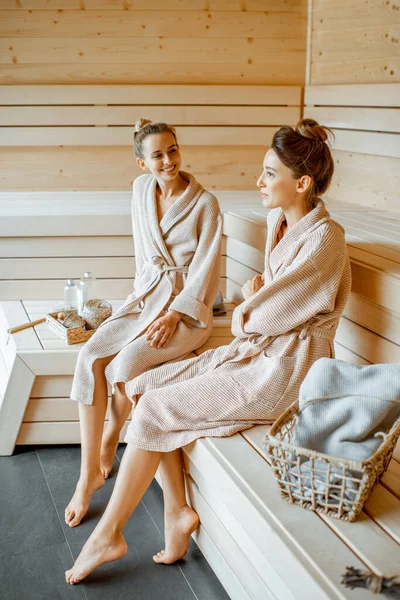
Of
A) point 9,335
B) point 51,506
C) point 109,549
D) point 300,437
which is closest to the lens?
point 300,437

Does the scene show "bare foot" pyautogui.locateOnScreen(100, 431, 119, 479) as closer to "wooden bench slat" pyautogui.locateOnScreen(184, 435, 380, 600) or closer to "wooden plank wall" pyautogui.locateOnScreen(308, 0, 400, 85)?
"wooden bench slat" pyautogui.locateOnScreen(184, 435, 380, 600)

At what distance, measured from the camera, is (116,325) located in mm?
2363

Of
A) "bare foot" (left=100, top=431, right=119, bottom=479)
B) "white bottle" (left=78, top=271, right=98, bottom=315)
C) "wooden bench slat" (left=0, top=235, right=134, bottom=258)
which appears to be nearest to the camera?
"bare foot" (left=100, top=431, right=119, bottom=479)

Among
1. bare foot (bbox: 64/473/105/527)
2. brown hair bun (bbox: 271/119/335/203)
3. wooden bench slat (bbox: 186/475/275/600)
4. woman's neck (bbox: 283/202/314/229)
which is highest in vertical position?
brown hair bun (bbox: 271/119/335/203)

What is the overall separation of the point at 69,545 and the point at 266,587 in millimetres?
673

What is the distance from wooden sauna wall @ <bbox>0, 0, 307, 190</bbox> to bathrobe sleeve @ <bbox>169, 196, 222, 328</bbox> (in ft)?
4.96

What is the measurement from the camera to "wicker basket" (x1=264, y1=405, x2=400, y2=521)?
4.47 ft

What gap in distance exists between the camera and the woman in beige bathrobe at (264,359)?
1.83 meters

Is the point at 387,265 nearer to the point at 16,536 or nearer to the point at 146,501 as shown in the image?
the point at 146,501

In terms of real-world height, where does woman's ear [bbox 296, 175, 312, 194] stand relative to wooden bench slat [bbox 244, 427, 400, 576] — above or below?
above

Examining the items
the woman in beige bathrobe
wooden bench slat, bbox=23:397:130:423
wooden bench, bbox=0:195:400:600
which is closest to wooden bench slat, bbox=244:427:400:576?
wooden bench, bbox=0:195:400:600

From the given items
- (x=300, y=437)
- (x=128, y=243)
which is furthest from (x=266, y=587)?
(x=128, y=243)

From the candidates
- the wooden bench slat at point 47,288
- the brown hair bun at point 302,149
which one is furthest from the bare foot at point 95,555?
the wooden bench slat at point 47,288

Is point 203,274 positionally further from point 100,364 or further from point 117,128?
point 117,128
